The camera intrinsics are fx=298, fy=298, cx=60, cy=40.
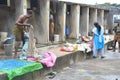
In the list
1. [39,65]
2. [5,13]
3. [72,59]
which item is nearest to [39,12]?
[5,13]

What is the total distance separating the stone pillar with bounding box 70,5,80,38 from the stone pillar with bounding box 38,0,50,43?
171 inches

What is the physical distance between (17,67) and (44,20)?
9.55 meters

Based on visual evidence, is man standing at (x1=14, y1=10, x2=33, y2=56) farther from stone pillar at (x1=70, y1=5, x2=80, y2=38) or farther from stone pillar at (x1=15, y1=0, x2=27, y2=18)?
stone pillar at (x1=70, y1=5, x2=80, y2=38)

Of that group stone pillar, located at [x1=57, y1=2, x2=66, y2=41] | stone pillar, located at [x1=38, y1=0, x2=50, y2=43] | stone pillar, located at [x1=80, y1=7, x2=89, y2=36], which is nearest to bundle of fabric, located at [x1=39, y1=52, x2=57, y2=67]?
stone pillar, located at [x1=38, y1=0, x2=50, y2=43]

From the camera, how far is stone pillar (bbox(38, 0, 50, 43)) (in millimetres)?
17031

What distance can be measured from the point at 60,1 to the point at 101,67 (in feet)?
26.7

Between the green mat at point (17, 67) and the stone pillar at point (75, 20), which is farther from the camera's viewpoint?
the stone pillar at point (75, 20)

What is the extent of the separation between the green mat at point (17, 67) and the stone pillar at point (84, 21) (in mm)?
14754

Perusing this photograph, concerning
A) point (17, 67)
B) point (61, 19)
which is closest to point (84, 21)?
point (61, 19)

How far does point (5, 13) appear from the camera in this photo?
1605cm

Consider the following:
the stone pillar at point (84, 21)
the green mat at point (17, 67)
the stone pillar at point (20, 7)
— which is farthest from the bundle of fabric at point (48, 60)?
the stone pillar at point (84, 21)

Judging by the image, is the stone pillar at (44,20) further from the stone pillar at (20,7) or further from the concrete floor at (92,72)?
the concrete floor at (92,72)

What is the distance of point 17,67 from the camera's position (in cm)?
779

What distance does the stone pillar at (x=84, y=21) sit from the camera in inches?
918
